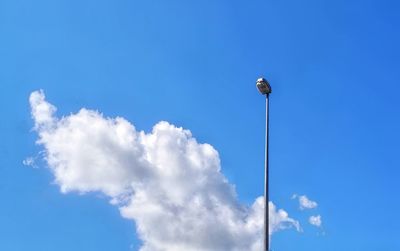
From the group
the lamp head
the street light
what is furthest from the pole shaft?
the lamp head

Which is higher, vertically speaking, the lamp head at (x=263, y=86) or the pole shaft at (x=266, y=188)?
the lamp head at (x=263, y=86)

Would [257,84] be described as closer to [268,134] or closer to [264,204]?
[268,134]

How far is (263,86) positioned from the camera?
77.5 feet

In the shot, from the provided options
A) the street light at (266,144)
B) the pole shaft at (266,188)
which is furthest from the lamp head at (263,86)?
the pole shaft at (266,188)

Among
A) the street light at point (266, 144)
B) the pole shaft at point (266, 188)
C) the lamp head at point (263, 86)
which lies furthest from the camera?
the lamp head at point (263, 86)

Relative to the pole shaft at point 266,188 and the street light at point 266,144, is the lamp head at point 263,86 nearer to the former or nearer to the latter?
the street light at point 266,144

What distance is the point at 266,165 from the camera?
22.2 m

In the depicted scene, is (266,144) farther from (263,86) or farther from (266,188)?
(266,188)

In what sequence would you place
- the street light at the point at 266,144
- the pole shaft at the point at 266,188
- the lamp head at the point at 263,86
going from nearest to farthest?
the pole shaft at the point at 266,188
the street light at the point at 266,144
the lamp head at the point at 263,86

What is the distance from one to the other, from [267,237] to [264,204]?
1379 mm

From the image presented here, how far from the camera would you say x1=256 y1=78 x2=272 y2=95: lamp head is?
2351cm

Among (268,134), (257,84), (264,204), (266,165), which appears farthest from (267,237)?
(257,84)

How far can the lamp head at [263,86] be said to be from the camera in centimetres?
2351

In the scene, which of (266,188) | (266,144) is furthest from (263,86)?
(266,188)
